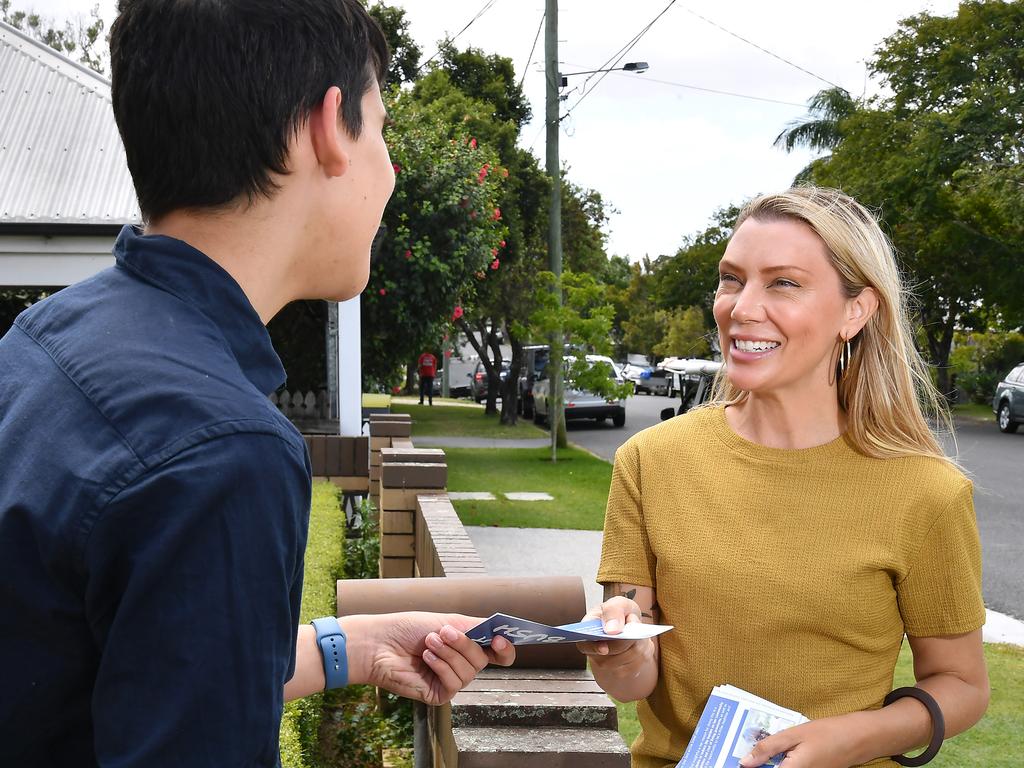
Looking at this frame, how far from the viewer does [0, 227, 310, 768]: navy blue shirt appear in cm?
96

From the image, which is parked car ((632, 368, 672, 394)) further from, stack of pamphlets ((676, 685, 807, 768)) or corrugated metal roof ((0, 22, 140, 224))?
stack of pamphlets ((676, 685, 807, 768))

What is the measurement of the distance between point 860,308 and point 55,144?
33.1ft

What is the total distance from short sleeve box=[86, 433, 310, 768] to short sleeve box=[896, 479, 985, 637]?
63.2 inches

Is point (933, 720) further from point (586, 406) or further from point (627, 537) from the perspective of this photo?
point (586, 406)

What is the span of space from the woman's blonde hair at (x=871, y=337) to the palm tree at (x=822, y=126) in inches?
1400

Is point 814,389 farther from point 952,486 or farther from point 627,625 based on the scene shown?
point 627,625

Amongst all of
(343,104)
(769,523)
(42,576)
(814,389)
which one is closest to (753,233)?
(814,389)

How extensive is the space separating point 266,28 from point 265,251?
0.25 meters

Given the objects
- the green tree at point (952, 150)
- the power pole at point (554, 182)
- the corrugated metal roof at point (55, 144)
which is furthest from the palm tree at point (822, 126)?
the corrugated metal roof at point (55, 144)

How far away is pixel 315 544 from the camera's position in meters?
6.56

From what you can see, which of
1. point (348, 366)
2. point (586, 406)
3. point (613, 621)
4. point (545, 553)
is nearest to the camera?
point (613, 621)

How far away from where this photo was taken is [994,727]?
5.37m

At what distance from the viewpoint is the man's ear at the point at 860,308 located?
95.6 inches

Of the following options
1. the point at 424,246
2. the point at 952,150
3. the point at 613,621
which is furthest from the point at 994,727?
the point at 952,150
